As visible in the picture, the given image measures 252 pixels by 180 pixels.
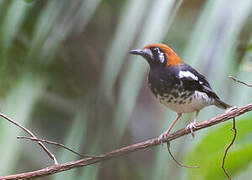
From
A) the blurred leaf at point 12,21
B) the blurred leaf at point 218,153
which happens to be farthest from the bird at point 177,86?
the blurred leaf at point 12,21

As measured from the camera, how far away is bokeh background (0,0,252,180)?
64 centimetres

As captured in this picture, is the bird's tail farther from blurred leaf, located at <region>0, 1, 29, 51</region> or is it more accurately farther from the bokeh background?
blurred leaf, located at <region>0, 1, 29, 51</region>

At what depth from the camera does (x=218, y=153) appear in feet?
1.87

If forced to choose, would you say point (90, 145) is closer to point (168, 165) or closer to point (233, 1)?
point (168, 165)

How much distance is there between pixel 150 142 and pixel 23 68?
2.60 feet

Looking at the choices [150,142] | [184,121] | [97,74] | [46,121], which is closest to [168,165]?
[184,121]

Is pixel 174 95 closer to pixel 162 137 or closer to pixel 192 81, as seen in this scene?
pixel 192 81

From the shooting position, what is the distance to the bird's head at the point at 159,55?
2.12 ft

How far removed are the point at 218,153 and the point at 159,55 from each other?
0.20 m

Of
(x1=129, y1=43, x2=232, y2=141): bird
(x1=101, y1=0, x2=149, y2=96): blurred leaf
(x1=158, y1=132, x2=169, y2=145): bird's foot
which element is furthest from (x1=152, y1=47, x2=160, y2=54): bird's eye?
(x1=101, y1=0, x2=149, y2=96): blurred leaf

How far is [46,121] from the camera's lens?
6.07ft

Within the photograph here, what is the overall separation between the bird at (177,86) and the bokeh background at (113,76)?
0.08 feet

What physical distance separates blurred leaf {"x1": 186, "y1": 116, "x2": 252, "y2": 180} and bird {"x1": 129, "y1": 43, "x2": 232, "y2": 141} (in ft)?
0.36

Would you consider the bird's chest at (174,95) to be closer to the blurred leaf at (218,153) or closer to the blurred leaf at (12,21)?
the blurred leaf at (218,153)
